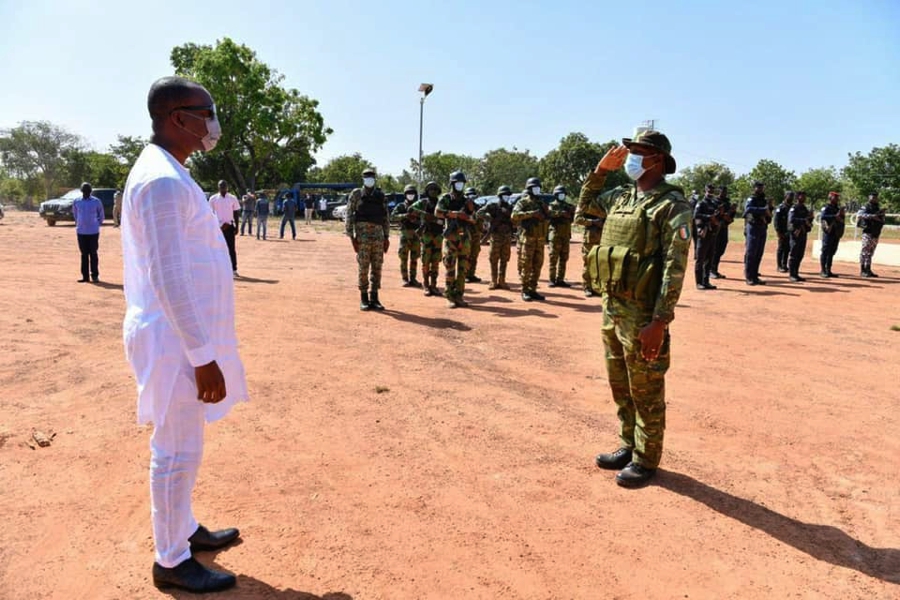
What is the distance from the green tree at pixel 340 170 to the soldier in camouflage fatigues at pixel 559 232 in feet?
167

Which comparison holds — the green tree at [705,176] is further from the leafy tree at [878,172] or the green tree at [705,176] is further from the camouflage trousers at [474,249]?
the camouflage trousers at [474,249]

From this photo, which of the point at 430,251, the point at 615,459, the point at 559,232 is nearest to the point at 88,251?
the point at 430,251

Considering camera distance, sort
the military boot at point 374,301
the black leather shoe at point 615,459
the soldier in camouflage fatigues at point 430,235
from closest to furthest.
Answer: the black leather shoe at point 615,459 → the military boot at point 374,301 → the soldier in camouflage fatigues at point 430,235

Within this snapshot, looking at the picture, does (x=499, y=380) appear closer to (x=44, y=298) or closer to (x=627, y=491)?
(x=627, y=491)

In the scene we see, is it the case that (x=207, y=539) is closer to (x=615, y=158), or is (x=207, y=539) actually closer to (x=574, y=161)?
(x=615, y=158)

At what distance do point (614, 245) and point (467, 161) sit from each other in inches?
2900

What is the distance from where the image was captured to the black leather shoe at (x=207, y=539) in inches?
111

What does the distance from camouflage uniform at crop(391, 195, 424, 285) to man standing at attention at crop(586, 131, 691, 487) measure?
7668 millimetres

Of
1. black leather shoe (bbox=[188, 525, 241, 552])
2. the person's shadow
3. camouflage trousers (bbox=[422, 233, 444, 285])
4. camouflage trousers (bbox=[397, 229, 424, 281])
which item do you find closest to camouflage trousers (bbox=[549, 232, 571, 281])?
camouflage trousers (bbox=[422, 233, 444, 285])

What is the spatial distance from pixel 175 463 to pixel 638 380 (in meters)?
2.49

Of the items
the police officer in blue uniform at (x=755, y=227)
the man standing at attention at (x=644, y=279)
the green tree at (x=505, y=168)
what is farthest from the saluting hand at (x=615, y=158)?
the green tree at (x=505, y=168)

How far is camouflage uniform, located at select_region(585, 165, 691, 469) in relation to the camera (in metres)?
3.26

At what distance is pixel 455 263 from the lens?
9305 millimetres

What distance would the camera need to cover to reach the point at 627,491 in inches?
138
